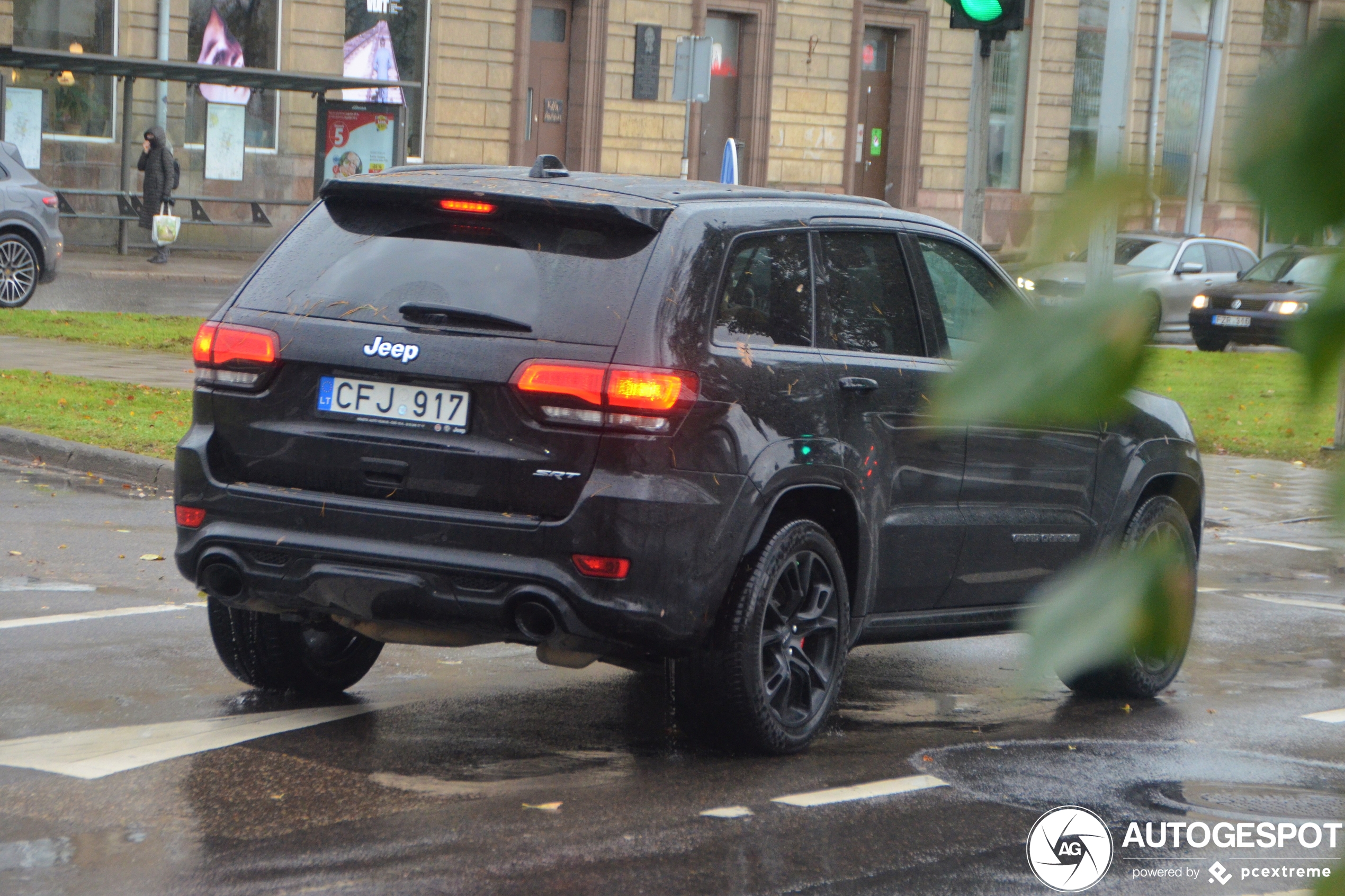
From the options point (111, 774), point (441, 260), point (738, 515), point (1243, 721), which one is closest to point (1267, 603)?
point (1243, 721)

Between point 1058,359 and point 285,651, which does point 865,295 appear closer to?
point 285,651

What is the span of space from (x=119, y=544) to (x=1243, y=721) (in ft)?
16.2

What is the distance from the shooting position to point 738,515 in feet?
15.8

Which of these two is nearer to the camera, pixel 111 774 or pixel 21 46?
pixel 111 774

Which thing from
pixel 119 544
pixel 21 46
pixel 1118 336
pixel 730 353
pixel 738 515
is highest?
pixel 21 46

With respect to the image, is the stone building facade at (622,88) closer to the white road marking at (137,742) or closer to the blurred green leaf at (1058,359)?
the white road marking at (137,742)

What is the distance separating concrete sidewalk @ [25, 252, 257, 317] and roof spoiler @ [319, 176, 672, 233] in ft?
42.5

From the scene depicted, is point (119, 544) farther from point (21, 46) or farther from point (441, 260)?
point (21, 46)

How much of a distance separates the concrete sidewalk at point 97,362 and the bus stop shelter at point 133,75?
10.6 metres

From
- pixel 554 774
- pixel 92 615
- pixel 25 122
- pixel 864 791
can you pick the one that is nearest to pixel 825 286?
pixel 864 791

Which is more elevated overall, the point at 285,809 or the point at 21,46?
the point at 21,46

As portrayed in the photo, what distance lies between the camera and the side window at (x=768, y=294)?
503cm

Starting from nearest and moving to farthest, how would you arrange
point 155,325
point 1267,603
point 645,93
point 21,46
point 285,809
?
point 285,809 → point 1267,603 → point 155,325 → point 21,46 → point 645,93

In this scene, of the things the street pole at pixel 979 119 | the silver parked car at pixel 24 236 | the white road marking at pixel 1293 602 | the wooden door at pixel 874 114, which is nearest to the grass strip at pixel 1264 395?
the white road marking at pixel 1293 602
